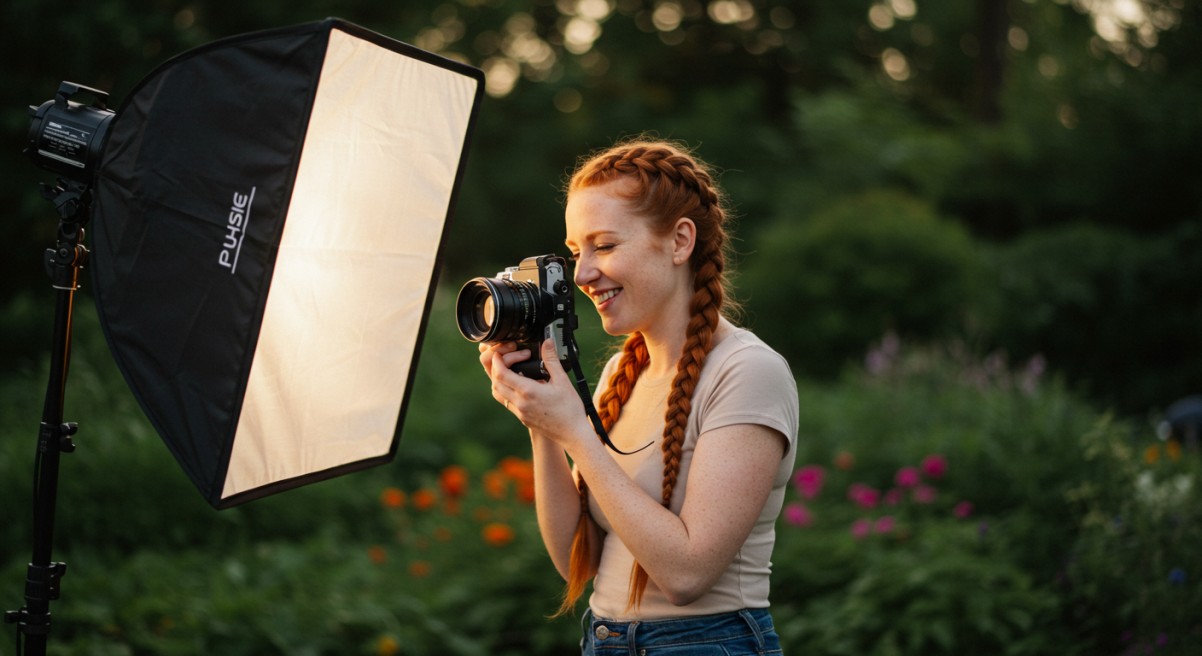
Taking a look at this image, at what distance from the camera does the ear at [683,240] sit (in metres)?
1.52

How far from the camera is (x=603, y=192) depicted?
1514 millimetres

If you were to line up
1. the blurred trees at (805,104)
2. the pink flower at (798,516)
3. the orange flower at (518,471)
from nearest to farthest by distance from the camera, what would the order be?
the pink flower at (798,516), the orange flower at (518,471), the blurred trees at (805,104)

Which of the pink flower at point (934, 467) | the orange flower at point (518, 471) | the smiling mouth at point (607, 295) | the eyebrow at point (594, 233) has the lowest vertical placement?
the orange flower at point (518, 471)

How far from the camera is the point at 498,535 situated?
3.38 m

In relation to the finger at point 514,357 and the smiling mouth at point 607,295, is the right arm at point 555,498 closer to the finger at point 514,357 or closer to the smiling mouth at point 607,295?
the finger at point 514,357

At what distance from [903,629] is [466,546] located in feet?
5.85

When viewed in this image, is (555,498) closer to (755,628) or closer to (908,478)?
(755,628)

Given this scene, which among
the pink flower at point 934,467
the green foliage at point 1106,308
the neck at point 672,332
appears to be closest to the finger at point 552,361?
the neck at point 672,332

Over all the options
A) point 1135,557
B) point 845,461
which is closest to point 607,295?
point 1135,557

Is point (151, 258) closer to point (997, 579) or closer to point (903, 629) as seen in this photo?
point (903, 629)

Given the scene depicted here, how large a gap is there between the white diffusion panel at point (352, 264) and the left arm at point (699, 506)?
0.56 metres

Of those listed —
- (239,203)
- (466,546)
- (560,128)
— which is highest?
(560,128)

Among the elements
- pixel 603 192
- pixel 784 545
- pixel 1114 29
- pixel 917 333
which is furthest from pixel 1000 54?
pixel 603 192

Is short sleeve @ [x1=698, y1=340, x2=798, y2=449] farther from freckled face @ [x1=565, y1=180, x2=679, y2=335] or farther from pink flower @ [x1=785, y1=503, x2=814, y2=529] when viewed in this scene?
pink flower @ [x1=785, y1=503, x2=814, y2=529]
